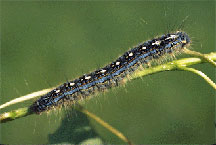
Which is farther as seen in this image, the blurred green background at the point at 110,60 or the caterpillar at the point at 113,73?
the blurred green background at the point at 110,60

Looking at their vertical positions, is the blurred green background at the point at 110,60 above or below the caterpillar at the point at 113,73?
above

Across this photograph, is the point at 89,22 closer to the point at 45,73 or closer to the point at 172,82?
the point at 45,73

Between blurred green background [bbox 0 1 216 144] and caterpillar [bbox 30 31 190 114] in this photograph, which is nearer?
caterpillar [bbox 30 31 190 114]

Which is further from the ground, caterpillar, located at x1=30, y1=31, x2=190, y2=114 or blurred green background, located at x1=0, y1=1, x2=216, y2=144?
blurred green background, located at x1=0, y1=1, x2=216, y2=144

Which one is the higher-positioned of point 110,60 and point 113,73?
point 110,60

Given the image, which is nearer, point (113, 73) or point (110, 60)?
point (113, 73)
